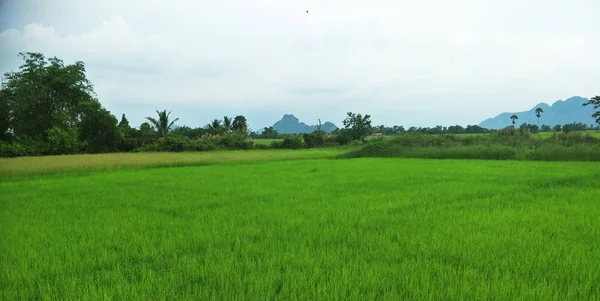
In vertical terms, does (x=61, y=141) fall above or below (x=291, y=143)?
above

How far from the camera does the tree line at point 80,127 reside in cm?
898

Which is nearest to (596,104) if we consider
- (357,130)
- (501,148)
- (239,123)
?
(501,148)

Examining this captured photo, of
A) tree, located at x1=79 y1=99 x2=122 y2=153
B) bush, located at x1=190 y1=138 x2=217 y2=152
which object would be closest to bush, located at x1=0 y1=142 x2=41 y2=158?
tree, located at x1=79 y1=99 x2=122 y2=153

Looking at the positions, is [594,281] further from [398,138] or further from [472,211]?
[398,138]

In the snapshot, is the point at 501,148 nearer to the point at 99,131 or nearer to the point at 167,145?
the point at 167,145

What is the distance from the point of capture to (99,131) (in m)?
26.1

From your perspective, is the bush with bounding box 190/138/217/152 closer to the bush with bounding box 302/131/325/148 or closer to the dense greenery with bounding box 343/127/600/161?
the bush with bounding box 302/131/325/148

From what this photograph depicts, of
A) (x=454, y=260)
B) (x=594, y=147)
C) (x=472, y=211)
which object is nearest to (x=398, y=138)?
(x=594, y=147)

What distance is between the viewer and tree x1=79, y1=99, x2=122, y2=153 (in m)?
24.8

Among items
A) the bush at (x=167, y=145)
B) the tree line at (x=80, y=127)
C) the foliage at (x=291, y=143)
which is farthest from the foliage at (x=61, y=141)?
the foliage at (x=291, y=143)

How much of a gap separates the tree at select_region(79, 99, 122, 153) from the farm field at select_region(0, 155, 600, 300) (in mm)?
20819

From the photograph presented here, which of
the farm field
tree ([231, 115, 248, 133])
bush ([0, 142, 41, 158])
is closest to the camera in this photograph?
the farm field

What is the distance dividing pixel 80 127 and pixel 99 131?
1354mm

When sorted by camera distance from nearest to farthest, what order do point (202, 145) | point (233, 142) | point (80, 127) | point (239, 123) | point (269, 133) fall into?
point (80, 127), point (202, 145), point (233, 142), point (239, 123), point (269, 133)
